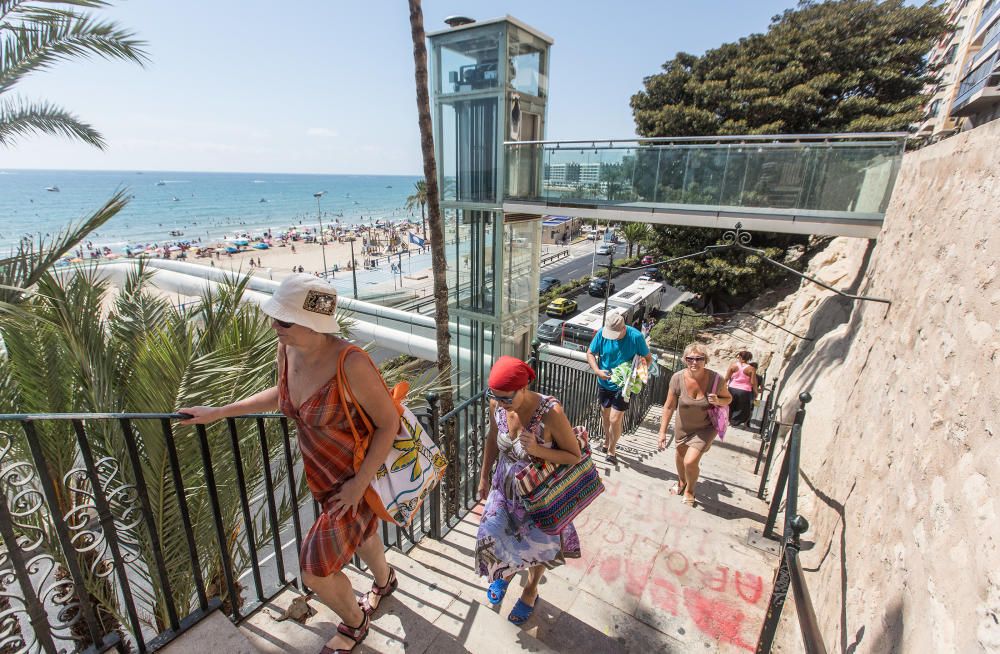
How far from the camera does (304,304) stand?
72.1 inches

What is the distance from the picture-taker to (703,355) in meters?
3.94

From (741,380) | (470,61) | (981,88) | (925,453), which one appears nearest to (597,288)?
(981,88)

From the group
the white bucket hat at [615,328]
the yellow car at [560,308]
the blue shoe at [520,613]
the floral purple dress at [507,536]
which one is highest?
the white bucket hat at [615,328]

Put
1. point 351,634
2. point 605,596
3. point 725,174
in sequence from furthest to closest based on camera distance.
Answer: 1. point 725,174
2. point 605,596
3. point 351,634

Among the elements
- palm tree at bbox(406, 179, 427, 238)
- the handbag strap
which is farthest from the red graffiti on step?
palm tree at bbox(406, 179, 427, 238)

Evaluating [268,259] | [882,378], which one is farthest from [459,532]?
[268,259]

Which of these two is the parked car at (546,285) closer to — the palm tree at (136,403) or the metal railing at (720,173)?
the metal railing at (720,173)

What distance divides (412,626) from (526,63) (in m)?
10.7

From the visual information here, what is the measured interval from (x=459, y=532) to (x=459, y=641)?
3.19 ft

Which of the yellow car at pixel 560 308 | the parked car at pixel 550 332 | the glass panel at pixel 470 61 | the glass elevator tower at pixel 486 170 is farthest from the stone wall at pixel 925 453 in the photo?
the yellow car at pixel 560 308

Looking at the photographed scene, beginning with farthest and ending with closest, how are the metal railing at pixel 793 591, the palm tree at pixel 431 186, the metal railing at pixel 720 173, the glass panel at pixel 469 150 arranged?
the glass panel at pixel 469 150 < the metal railing at pixel 720 173 < the palm tree at pixel 431 186 < the metal railing at pixel 793 591

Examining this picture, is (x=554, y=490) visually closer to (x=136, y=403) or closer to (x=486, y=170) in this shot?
(x=136, y=403)

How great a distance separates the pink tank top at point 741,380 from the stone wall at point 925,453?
281 centimetres

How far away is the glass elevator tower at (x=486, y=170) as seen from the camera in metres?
9.64
